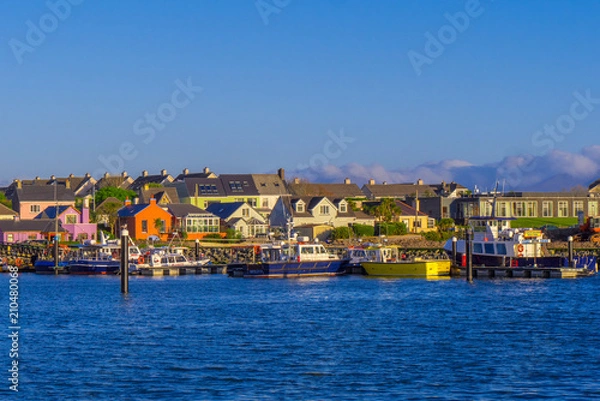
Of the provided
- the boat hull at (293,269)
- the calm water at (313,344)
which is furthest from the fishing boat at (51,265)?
the calm water at (313,344)

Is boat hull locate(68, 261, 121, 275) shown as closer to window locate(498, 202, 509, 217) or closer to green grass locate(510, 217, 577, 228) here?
green grass locate(510, 217, 577, 228)

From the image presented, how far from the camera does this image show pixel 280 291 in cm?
6166

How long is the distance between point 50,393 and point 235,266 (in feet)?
159

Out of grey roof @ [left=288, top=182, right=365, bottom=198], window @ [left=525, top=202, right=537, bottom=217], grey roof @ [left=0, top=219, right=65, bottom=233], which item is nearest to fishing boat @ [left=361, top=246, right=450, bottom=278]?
grey roof @ [left=0, top=219, right=65, bottom=233]

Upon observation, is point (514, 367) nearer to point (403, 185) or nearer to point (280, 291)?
point (280, 291)

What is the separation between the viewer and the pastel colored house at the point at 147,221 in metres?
105

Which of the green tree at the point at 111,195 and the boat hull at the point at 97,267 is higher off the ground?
the green tree at the point at 111,195

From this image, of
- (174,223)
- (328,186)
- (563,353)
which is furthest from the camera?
(328,186)

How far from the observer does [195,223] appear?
353 feet

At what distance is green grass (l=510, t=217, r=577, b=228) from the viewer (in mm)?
Result: 113369

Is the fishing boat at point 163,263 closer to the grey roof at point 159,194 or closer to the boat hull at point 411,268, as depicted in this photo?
the boat hull at point 411,268

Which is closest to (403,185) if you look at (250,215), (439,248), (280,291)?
(250,215)

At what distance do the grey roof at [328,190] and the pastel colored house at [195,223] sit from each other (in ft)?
103

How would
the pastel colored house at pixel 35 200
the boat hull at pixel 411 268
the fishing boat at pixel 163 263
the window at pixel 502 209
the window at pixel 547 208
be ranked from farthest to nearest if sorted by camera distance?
1. the pastel colored house at pixel 35 200
2. the window at pixel 547 208
3. the window at pixel 502 209
4. the fishing boat at pixel 163 263
5. the boat hull at pixel 411 268
